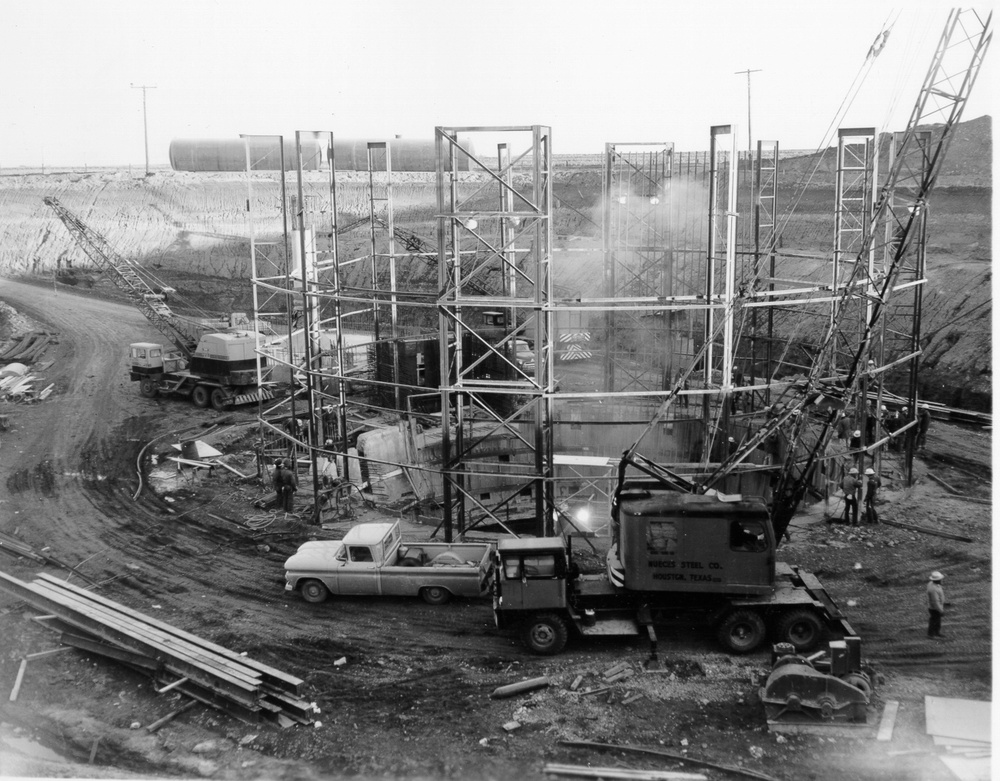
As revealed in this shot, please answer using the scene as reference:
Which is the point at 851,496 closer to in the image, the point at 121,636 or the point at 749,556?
the point at 749,556

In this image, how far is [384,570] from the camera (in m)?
18.1

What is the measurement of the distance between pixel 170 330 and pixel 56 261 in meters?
26.6

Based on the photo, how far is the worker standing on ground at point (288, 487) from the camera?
22891 mm

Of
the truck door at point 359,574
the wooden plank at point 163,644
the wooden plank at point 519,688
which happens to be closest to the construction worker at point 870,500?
the wooden plank at point 519,688

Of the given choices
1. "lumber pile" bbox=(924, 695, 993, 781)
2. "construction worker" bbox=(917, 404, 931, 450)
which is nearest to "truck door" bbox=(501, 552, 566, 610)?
"lumber pile" bbox=(924, 695, 993, 781)

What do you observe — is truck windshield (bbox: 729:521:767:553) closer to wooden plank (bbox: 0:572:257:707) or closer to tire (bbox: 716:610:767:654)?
tire (bbox: 716:610:767:654)

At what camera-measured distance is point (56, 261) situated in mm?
63219

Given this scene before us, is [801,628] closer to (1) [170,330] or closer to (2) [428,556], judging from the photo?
(2) [428,556]

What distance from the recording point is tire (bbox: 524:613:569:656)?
1563cm

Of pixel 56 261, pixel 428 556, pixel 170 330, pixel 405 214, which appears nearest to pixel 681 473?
pixel 428 556

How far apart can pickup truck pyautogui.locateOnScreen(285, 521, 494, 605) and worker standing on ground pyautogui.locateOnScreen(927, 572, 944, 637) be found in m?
8.07

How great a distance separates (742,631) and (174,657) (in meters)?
9.53

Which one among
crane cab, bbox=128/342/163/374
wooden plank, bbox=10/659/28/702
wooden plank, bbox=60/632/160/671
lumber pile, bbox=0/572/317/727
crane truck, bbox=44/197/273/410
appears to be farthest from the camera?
crane cab, bbox=128/342/163/374

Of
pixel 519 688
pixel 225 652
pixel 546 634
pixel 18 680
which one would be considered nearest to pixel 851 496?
pixel 546 634
